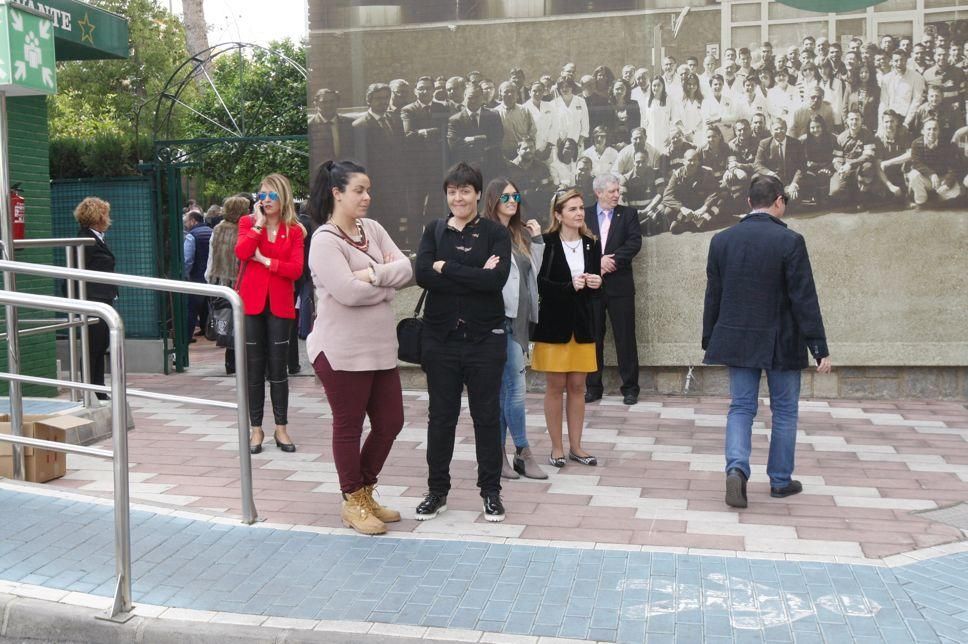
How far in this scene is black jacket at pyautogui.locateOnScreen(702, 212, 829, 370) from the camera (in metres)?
6.15

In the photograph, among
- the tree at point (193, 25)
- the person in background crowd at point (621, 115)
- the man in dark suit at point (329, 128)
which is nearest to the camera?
the person in background crowd at point (621, 115)

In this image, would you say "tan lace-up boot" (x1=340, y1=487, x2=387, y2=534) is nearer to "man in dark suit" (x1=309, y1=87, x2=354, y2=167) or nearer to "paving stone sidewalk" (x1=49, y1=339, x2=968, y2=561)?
"paving stone sidewalk" (x1=49, y1=339, x2=968, y2=561)

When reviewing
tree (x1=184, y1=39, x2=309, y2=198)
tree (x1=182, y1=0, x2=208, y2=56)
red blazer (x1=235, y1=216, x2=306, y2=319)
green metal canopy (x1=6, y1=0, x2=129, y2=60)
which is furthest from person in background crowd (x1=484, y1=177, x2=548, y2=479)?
tree (x1=182, y1=0, x2=208, y2=56)

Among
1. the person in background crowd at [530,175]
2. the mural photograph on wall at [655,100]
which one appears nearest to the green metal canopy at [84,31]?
the mural photograph on wall at [655,100]

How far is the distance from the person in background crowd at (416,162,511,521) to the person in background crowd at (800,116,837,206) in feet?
14.7

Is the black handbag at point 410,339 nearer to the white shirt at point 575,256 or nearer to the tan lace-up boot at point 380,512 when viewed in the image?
the tan lace-up boot at point 380,512

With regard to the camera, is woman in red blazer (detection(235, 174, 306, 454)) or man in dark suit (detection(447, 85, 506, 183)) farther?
man in dark suit (detection(447, 85, 506, 183))

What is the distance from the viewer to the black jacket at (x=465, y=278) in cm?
579

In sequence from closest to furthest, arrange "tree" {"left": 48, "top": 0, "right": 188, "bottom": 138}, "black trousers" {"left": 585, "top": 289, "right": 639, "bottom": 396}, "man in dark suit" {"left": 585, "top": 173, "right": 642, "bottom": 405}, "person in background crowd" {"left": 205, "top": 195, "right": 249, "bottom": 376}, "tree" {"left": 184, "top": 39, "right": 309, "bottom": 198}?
"man in dark suit" {"left": 585, "top": 173, "right": 642, "bottom": 405} → "black trousers" {"left": 585, "top": 289, "right": 639, "bottom": 396} → "person in background crowd" {"left": 205, "top": 195, "right": 249, "bottom": 376} → "tree" {"left": 184, "top": 39, "right": 309, "bottom": 198} → "tree" {"left": 48, "top": 0, "right": 188, "bottom": 138}

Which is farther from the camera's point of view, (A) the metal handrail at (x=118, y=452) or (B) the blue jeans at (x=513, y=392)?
(B) the blue jeans at (x=513, y=392)

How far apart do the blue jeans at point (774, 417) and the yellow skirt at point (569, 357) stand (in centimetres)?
100

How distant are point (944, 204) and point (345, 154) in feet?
17.2

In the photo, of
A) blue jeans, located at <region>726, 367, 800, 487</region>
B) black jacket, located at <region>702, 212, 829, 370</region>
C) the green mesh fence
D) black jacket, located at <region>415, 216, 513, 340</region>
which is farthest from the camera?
the green mesh fence

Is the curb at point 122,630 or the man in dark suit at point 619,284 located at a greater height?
the man in dark suit at point 619,284
